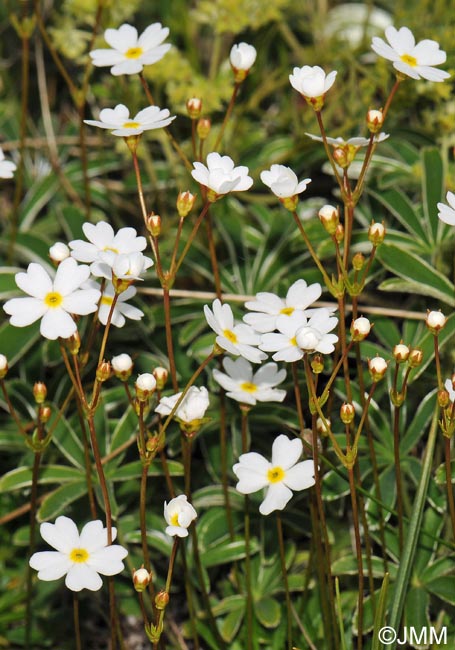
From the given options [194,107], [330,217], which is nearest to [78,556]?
[330,217]

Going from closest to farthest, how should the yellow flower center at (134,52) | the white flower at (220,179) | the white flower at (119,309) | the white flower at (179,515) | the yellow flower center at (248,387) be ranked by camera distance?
the white flower at (179,515) → the white flower at (220,179) → the white flower at (119,309) → the yellow flower center at (248,387) → the yellow flower center at (134,52)

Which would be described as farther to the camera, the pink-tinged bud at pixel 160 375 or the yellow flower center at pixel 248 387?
the yellow flower center at pixel 248 387

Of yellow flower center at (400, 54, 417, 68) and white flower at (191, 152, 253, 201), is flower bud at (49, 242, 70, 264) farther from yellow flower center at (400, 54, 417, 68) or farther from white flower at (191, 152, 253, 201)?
yellow flower center at (400, 54, 417, 68)

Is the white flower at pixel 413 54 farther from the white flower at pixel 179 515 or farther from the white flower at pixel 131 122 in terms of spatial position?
the white flower at pixel 179 515

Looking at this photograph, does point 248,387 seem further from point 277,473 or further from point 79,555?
point 79,555

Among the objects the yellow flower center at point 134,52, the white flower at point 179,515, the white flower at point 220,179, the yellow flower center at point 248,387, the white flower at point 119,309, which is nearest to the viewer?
the white flower at point 179,515

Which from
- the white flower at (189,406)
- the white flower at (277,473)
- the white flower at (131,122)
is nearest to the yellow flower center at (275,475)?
the white flower at (277,473)
